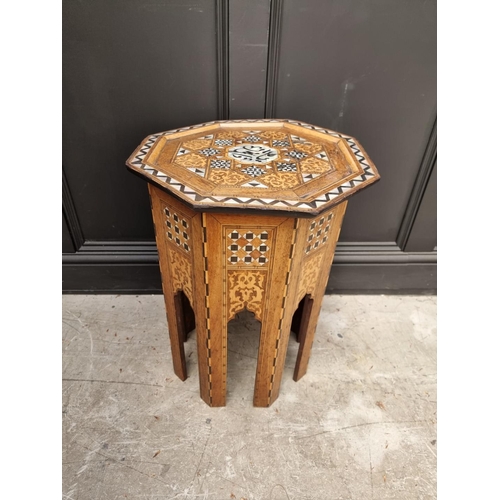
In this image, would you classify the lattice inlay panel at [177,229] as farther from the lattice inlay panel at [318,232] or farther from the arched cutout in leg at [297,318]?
the arched cutout in leg at [297,318]

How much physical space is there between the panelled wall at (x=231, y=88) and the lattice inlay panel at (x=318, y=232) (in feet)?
2.20

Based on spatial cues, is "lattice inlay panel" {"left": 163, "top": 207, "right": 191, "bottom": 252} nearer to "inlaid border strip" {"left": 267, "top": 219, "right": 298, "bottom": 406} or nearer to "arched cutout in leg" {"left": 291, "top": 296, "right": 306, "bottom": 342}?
"inlaid border strip" {"left": 267, "top": 219, "right": 298, "bottom": 406}

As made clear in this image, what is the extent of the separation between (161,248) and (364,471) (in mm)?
1070

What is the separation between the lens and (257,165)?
1.18 metres

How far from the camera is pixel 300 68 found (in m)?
1.54

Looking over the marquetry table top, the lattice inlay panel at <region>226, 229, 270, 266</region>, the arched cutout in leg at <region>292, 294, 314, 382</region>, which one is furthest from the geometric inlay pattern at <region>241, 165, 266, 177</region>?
the arched cutout in leg at <region>292, 294, 314, 382</region>

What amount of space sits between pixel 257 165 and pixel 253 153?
0.33 feet

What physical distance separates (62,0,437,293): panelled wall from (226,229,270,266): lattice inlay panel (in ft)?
2.56

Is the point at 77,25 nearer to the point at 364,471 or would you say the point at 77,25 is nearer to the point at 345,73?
the point at 345,73

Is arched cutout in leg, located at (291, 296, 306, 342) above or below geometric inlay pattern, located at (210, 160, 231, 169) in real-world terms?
below

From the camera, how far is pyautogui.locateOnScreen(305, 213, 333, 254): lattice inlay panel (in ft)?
3.71

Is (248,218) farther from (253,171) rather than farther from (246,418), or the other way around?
(246,418)

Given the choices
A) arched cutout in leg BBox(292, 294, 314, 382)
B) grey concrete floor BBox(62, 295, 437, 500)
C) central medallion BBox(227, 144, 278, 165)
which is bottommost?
grey concrete floor BBox(62, 295, 437, 500)

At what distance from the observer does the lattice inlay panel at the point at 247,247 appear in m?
1.07
